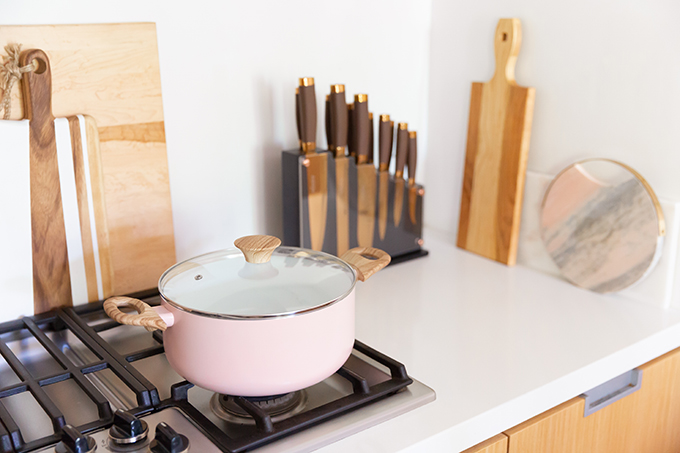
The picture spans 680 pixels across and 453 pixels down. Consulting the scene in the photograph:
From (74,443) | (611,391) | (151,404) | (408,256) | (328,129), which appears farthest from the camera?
(408,256)

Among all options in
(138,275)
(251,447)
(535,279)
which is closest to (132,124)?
(138,275)

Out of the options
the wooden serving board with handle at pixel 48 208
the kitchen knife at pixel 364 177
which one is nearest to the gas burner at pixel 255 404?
the wooden serving board with handle at pixel 48 208

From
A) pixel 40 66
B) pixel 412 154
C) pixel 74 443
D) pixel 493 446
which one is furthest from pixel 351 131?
pixel 74 443

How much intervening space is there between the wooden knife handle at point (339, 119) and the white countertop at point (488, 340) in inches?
10.4

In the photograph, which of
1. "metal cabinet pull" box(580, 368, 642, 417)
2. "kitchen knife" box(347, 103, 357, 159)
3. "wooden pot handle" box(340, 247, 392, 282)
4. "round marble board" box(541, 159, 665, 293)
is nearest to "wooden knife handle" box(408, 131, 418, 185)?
"kitchen knife" box(347, 103, 357, 159)

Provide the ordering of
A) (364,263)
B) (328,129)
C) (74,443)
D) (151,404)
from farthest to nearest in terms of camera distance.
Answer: (328,129) → (364,263) → (151,404) → (74,443)

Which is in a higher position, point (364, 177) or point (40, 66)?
point (40, 66)

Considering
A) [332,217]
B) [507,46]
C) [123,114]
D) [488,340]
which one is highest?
[507,46]

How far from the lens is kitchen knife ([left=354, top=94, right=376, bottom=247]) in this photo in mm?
1176

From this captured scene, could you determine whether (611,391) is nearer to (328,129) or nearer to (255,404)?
(255,404)

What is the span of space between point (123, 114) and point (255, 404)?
0.55 meters

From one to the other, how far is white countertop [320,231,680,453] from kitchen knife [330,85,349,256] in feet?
0.37

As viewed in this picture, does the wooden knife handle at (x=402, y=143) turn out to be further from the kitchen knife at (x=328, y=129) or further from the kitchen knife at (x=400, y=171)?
the kitchen knife at (x=328, y=129)

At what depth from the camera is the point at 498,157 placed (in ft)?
4.12
